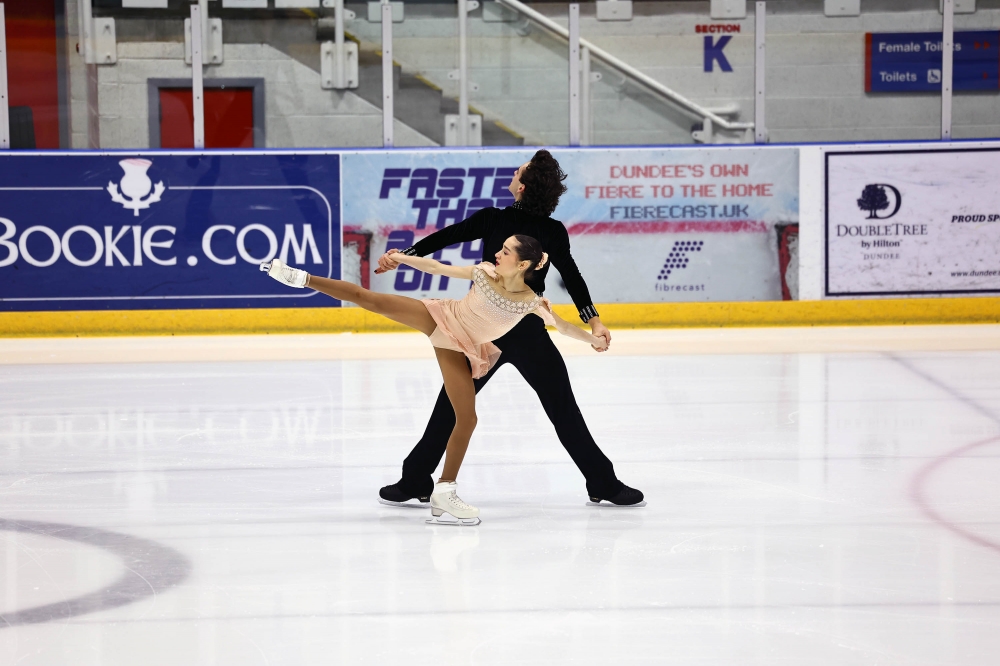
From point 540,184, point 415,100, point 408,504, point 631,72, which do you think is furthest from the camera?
point 631,72

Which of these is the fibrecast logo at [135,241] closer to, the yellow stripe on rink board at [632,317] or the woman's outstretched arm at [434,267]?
the yellow stripe on rink board at [632,317]

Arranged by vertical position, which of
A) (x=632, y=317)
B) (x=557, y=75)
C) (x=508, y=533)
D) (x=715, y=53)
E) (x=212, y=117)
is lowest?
(x=508, y=533)

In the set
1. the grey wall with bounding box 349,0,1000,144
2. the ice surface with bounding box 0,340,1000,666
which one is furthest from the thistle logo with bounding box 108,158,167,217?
the ice surface with bounding box 0,340,1000,666

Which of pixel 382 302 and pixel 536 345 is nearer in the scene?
pixel 382 302

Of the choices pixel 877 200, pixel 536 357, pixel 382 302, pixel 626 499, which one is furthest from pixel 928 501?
pixel 877 200

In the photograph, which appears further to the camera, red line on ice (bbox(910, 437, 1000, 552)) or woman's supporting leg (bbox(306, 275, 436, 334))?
woman's supporting leg (bbox(306, 275, 436, 334))

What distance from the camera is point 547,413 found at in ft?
13.8

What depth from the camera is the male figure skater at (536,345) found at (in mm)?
4125

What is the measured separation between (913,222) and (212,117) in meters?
6.26

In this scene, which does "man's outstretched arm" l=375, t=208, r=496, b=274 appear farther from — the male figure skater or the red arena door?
the red arena door

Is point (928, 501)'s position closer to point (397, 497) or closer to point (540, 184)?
point (540, 184)

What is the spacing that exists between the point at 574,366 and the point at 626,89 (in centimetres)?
342

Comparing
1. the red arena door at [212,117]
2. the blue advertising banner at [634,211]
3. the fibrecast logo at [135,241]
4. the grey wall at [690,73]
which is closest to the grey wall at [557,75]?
the grey wall at [690,73]

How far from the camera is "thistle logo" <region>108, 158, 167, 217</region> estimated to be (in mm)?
9898
